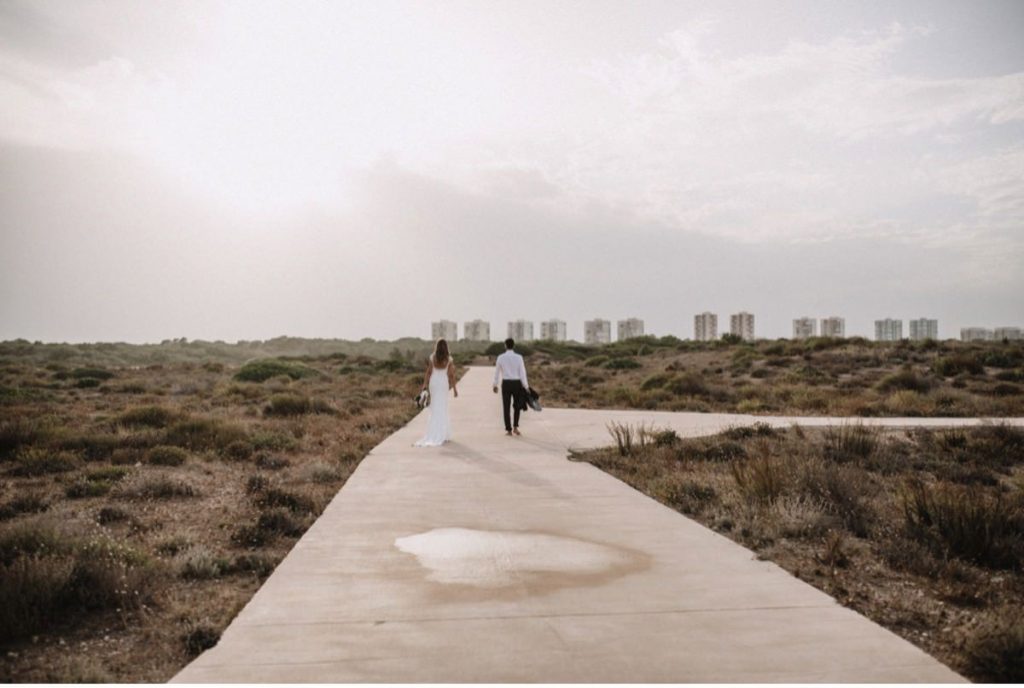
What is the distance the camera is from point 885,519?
8.62 meters

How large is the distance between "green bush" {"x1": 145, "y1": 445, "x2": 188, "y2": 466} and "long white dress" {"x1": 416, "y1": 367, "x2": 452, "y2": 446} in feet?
14.3

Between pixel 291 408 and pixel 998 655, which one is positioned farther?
pixel 291 408

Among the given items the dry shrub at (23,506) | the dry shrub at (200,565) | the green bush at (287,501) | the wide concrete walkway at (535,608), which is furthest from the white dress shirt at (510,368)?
the dry shrub at (200,565)

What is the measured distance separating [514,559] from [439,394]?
832cm

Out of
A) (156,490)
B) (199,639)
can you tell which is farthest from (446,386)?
(199,639)

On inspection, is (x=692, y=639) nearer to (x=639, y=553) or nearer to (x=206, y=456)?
(x=639, y=553)

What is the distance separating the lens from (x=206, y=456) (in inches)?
545

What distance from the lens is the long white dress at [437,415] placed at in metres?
14.4

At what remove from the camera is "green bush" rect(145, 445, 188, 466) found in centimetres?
1311

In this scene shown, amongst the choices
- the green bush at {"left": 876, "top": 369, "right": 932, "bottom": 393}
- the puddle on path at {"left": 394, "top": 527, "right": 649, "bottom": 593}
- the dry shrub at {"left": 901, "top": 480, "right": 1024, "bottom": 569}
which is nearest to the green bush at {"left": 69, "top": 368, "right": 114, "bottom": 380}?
the green bush at {"left": 876, "top": 369, "right": 932, "bottom": 393}

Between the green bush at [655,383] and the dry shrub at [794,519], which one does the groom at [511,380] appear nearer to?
the dry shrub at [794,519]

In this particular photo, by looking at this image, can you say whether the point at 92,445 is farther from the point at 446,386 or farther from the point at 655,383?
the point at 655,383

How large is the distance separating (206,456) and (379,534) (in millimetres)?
7691

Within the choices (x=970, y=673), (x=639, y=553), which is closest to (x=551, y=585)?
(x=639, y=553)
